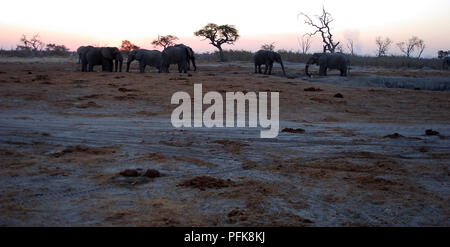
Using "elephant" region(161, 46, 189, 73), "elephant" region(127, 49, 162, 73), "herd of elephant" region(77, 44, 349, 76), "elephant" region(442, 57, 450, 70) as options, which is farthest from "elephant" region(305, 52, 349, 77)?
"elephant" region(442, 57, 450, 70)

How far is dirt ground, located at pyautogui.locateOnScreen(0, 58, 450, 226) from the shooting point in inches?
140

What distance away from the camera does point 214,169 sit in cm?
498

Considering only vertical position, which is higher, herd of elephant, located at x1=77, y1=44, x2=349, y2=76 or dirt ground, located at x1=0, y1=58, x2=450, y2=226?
herd of elephant, located at x1=77, y1=44, x2=349, y2=76

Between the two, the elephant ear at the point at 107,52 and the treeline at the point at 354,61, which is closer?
the elephant ear at the point at 107,52

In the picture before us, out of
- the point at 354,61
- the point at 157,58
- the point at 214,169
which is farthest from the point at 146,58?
the point at 354,61

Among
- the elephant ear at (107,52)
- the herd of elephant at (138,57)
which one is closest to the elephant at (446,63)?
the herd of elephant at (138,57)

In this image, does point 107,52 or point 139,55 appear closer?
point 107,52

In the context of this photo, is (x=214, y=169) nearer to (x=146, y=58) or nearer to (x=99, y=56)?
(x=99, y=56)

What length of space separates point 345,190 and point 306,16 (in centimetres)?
3366

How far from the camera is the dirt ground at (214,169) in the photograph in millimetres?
3547

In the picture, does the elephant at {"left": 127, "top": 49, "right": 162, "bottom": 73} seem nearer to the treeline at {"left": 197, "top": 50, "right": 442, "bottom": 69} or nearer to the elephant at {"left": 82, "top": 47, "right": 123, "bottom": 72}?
the elephant at {"left": 82, "top": 47, "right": 123, "bottom": 72}

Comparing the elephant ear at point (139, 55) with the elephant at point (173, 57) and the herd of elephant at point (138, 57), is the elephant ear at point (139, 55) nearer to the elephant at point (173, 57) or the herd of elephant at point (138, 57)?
the herd of elephant at point (138, 57)

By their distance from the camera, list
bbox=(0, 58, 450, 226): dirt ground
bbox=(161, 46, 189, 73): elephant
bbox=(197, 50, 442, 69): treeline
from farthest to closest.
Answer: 1. bbox=(197, 50, 442, 69): treeline
2. bbox=(161, 46, 189, 73): elephant
3. bbox=(0, 58, 450, 226): dirt ground

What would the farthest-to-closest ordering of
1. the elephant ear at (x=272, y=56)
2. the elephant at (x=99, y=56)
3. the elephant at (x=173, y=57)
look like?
the elephant ear at (x=272, y=56) → the elephant at (x=173, y=57) → the elephant at (x=99, y=56)
